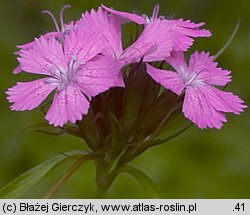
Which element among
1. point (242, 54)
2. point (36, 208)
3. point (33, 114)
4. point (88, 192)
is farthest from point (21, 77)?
point (36, 208)

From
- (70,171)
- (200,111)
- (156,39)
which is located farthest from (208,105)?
(70,171)

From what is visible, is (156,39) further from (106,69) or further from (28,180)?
(28,180)

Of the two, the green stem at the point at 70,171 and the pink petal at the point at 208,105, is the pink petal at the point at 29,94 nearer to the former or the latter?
the green stem at the point at 70,171

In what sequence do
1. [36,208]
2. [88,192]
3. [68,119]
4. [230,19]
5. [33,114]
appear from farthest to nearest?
[230,19]
[33,114]
[88,192]
[36,208]
[68,119]

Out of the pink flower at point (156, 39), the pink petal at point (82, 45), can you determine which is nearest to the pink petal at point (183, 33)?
the pink flower at point (156, 39)

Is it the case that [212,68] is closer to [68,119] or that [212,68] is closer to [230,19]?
[68,119]

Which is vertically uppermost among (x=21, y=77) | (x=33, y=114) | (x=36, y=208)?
(x=21, y=77)

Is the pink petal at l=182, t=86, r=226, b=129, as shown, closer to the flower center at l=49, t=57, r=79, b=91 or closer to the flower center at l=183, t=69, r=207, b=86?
the flower center at l=183, t=69, r=207, b=86
